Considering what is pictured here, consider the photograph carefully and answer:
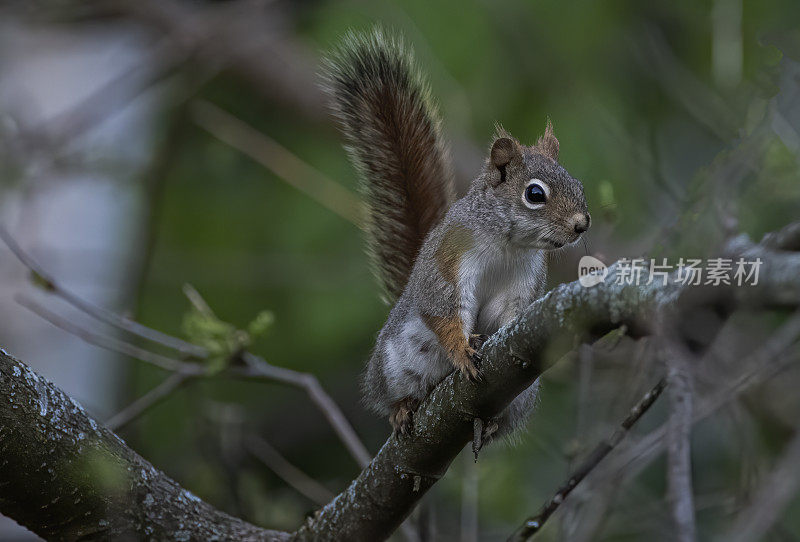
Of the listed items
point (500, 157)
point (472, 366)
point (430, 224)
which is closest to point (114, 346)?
point (430, 224)

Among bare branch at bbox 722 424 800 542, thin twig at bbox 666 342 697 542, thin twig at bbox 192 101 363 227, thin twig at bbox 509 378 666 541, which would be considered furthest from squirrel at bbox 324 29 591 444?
thin twig at bbox 192 101 363 227

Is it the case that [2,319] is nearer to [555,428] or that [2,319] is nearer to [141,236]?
[141,236]

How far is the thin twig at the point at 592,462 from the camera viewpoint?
140cm

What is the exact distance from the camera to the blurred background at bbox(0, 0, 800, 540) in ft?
9.23

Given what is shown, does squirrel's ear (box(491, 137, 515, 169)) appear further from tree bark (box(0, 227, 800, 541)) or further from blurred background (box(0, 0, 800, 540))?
tree bark (box(0, 227, 800, 541))

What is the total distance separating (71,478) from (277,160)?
2059 mm

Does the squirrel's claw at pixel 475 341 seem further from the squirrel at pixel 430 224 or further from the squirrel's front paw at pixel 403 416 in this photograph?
the squirrel's front paw at pixel 403 416

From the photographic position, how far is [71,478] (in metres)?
1.52

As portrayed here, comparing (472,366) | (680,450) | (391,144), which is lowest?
(680,450)

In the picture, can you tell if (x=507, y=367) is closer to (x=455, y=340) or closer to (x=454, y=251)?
(x=455, y=340)

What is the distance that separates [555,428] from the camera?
10.3 feet

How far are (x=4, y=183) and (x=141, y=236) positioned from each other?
80 centimetres

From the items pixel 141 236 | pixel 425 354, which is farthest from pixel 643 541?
pixel 141 236

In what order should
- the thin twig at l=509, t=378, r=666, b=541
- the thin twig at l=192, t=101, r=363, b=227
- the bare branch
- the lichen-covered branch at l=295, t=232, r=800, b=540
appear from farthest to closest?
the thin twig at l=192, t=101, r=363, b=227, the bare branch, the thin twig at l=509, t=378, r=666, b=541, the lichen-covered branch at l=295, t=232, r=800, b=540
